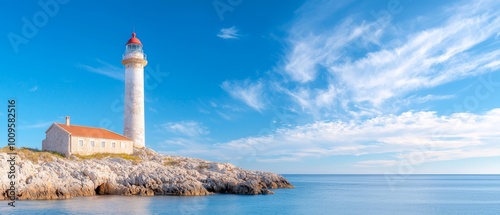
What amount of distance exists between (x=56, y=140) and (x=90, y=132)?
11.2 feet

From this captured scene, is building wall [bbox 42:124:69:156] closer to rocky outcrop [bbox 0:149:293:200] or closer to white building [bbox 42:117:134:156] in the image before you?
white building [bbox 42:117:134:156]

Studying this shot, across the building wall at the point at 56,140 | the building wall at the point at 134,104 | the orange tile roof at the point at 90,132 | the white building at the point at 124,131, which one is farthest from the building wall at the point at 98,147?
the building wall at the point at 134,104

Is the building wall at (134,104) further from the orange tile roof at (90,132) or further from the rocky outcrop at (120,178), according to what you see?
the rocky outcrop at (120,178)

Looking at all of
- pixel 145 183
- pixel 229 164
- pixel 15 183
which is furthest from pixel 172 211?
pixel 229 164

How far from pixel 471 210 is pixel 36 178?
1373 inches

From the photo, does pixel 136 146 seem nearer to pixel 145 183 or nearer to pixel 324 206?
pixel 145 183

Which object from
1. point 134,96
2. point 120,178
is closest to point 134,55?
point 134,96

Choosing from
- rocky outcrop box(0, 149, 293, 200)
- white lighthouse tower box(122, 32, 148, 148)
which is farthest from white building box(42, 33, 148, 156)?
rocky outcrop box(0, 149, 293, 200)

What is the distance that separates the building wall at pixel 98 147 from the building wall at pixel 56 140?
0.82 m

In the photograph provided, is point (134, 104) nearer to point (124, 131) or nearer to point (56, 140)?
point (124, 131)

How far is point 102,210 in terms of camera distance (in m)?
25.4

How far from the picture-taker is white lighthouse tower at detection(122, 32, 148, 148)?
161ft

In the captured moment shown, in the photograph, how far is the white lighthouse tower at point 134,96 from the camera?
4906 centimetres

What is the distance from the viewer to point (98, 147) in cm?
4316
